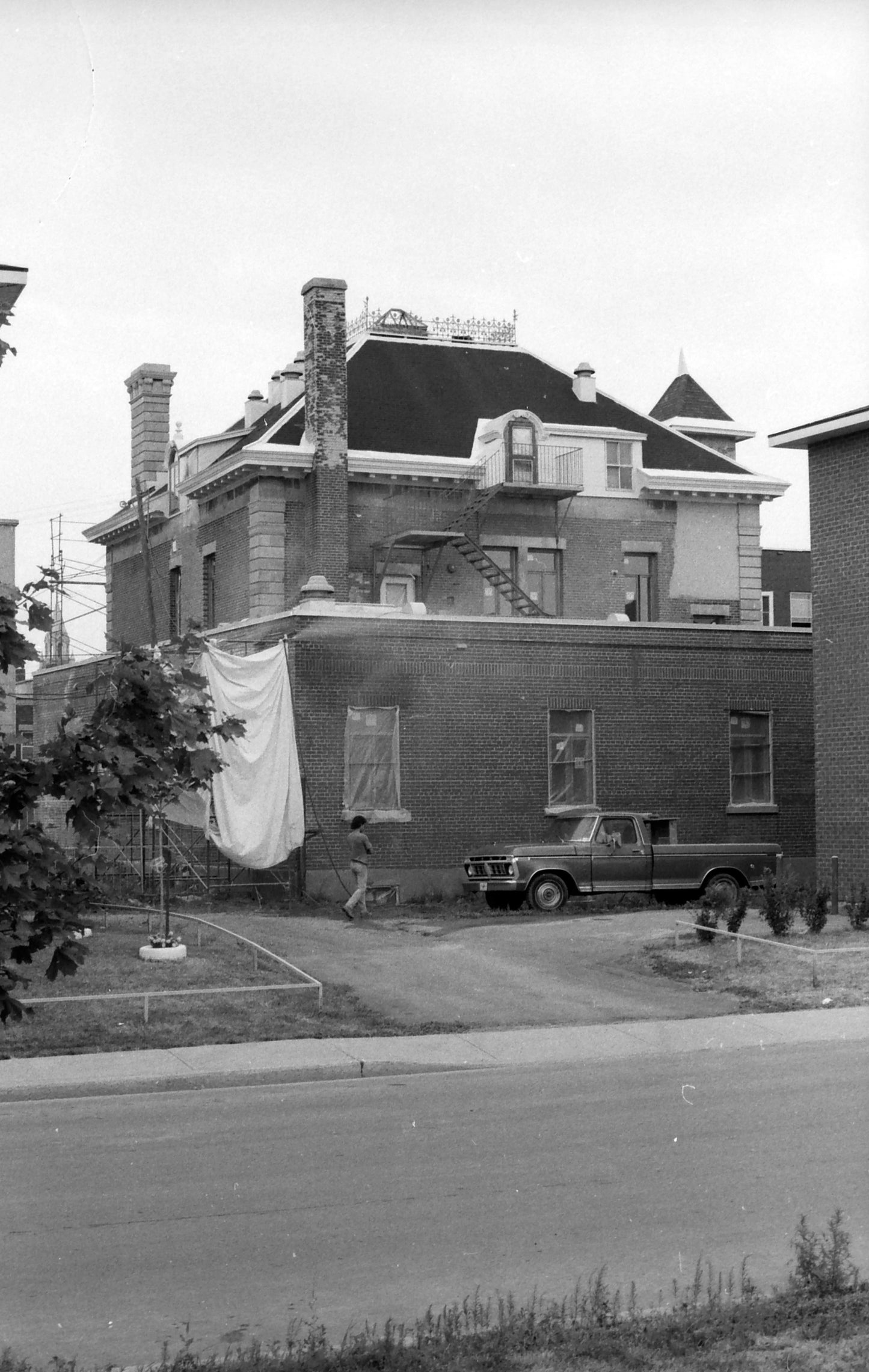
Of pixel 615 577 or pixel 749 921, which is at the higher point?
pixel 615 577

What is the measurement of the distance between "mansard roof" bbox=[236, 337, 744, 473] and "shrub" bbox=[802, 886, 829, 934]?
66.9 ft

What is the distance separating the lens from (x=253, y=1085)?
42.8ft

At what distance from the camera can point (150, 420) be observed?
146 feet

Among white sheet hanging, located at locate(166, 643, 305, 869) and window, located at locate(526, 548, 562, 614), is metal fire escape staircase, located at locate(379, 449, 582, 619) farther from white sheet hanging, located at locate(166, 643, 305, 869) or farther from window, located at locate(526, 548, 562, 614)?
white sheet hanging, located at locate(166, 643, 305, 869)

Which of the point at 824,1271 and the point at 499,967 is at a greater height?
the point at 824,1271

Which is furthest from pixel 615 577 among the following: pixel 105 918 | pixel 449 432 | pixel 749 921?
pixel 105 918

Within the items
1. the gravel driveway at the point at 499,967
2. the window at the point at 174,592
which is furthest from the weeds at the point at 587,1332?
the window at the point at 174,592

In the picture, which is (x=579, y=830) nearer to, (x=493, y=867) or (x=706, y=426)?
(x=493, y=867)

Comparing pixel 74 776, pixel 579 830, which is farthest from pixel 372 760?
pixel 74 776

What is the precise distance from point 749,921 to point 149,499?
25.9 m

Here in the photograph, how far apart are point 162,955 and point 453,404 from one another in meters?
24.7

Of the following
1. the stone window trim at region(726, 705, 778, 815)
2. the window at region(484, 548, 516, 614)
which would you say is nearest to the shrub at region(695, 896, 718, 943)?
the stone window trim at region(726, 705, 778, 815)

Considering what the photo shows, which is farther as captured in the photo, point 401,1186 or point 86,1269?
point 401,1186

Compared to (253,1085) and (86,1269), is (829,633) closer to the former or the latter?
(253,1085)
